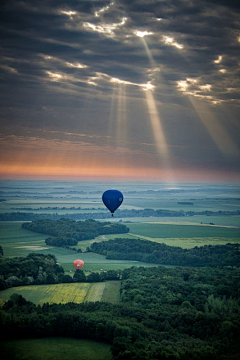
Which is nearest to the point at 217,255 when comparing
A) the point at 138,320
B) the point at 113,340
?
the point at 138,320

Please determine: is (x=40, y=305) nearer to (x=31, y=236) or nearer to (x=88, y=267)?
(x=88, y=267)

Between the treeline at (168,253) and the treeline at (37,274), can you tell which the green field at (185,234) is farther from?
the treeline at (37,274)

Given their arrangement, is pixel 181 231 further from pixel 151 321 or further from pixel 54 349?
pixel 54 349

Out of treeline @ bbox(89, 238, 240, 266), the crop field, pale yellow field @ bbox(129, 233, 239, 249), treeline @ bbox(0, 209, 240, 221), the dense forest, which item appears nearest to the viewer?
the dense forest

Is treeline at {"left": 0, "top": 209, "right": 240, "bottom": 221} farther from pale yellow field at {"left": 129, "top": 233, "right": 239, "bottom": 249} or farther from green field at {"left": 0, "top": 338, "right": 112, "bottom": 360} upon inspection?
green field at {"left": 0, "top": 338, "right": 112, "bottom": 360}

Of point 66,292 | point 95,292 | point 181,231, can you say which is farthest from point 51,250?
point 181,231

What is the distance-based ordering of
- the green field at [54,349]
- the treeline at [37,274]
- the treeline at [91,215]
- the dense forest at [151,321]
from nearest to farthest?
the green field at [54,349] → the dense forest at [151,321] → the treeline at [37,274] → the treeline at [91,215]

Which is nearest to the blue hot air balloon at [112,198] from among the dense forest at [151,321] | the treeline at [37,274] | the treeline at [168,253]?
the treeline at [37,274]

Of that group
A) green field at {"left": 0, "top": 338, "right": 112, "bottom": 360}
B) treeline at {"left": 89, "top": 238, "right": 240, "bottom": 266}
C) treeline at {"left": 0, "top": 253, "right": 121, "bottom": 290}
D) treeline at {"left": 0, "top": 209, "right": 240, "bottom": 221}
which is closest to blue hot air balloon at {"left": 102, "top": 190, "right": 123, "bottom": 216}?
treeline at {"left": 0, "top": 253, "right": 121, "bottom": 290}
